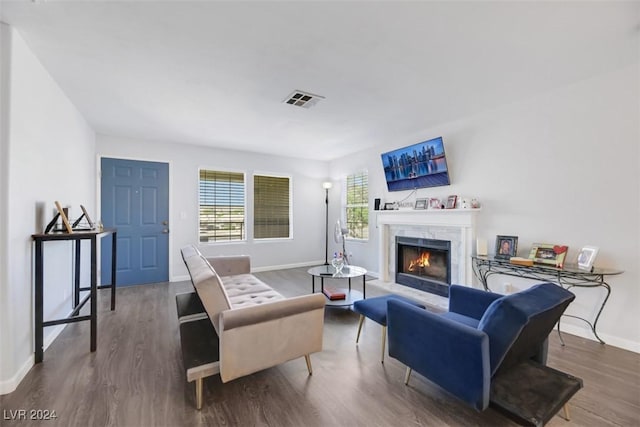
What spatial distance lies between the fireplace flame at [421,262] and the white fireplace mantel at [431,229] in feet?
1.03

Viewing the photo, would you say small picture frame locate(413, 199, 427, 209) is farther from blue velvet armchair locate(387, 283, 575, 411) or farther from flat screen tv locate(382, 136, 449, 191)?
blue velvet armchair locate(387, 283, 575, 411)

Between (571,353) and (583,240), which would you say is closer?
(571,353)

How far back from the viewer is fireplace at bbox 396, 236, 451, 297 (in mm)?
4055

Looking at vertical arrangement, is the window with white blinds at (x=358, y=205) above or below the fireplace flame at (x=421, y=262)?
above

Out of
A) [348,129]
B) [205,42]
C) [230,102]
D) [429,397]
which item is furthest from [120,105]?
[429,397]

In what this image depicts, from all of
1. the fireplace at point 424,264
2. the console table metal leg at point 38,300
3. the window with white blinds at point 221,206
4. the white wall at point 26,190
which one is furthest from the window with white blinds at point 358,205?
the console table metal leg at point 38,300

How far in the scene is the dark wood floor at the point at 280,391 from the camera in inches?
65.2

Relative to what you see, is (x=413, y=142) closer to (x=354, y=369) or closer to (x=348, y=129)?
(x=348, y=129)

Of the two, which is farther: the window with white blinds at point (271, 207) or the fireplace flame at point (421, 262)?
the window with white blinds at point (271, 207)

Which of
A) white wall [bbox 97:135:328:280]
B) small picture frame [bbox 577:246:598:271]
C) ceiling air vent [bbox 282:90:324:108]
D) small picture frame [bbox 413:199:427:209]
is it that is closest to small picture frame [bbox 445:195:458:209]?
small picture frame [bbox 413:199:427:209]

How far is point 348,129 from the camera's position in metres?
4.21

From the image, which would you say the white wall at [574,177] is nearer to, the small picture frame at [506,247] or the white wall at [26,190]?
the small picture frame at [506,247]

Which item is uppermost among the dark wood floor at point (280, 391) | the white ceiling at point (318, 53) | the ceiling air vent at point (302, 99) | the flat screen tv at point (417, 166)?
the white ceiling at point (318, 53)

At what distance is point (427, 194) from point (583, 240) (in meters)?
1.89
